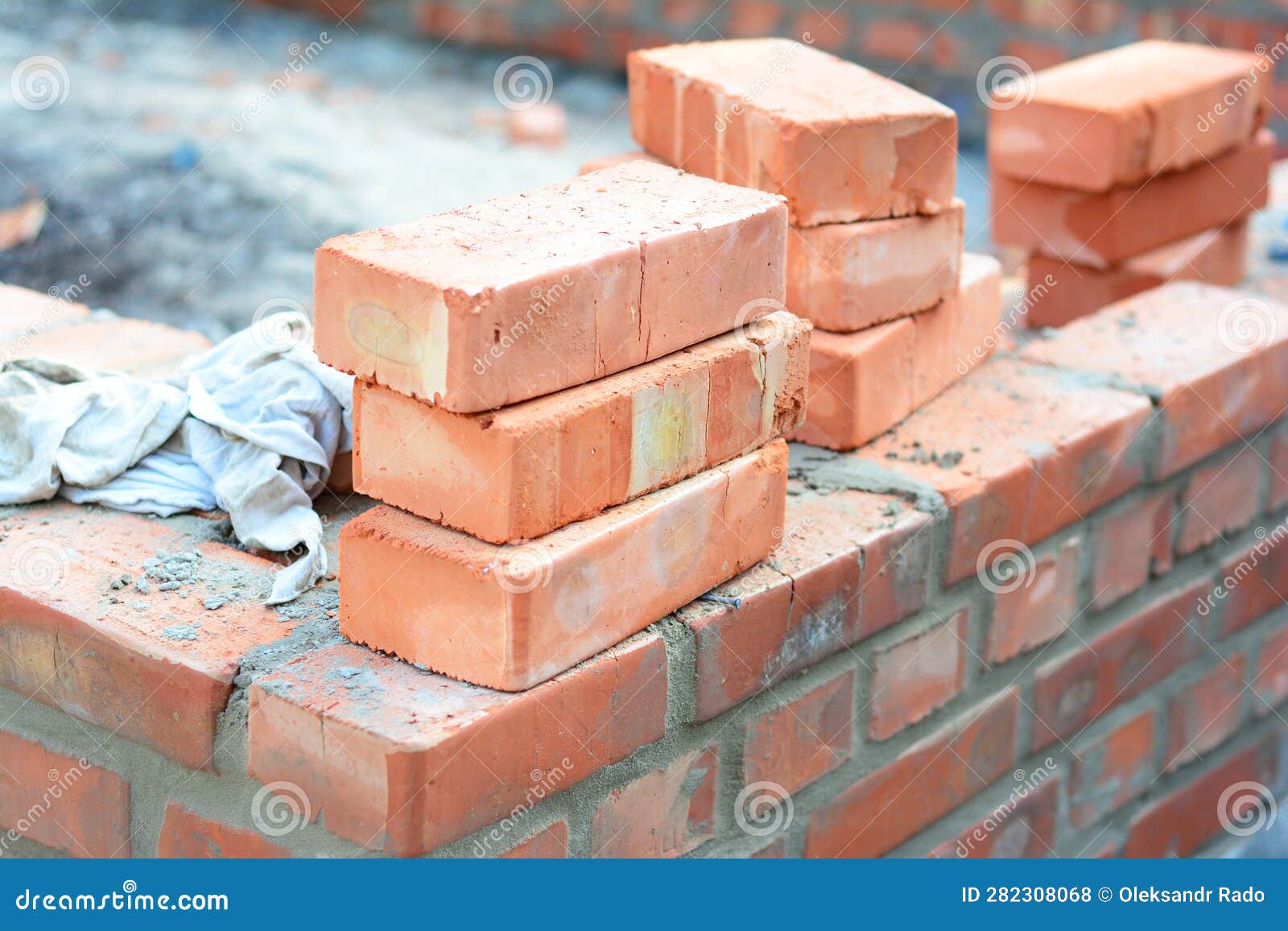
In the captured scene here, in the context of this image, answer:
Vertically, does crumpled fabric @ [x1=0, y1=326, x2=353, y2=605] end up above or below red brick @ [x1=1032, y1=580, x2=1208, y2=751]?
above

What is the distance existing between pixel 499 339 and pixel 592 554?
0.28 m

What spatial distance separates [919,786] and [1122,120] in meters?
1.44

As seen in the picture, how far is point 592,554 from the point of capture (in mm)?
1715

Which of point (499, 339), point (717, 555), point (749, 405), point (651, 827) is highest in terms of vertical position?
point (499, 339)

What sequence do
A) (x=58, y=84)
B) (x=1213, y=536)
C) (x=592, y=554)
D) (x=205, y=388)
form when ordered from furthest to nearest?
(x=58, y=84) < (x=1213, y=536) < (x=205, y=388) < (x=592, y=554)

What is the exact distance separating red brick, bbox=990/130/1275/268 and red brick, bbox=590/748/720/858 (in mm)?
1681

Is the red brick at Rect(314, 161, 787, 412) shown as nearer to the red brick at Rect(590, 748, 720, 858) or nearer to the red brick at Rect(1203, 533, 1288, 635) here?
the red brick at Rect(590, 748, 720, 858)

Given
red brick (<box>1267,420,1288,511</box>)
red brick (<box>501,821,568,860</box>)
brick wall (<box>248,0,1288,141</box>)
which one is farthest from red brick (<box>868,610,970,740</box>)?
brick wall (<box>248,0,1288,141</box>)

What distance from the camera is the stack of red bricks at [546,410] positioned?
162 cm

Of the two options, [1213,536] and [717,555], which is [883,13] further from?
[717,555]

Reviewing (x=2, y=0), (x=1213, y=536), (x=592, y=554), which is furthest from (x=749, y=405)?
(x=2, y=0)

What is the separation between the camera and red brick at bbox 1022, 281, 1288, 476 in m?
2.59

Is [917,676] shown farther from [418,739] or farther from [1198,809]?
[1198,809]

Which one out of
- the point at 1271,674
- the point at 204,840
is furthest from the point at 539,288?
the point at 1271,674
